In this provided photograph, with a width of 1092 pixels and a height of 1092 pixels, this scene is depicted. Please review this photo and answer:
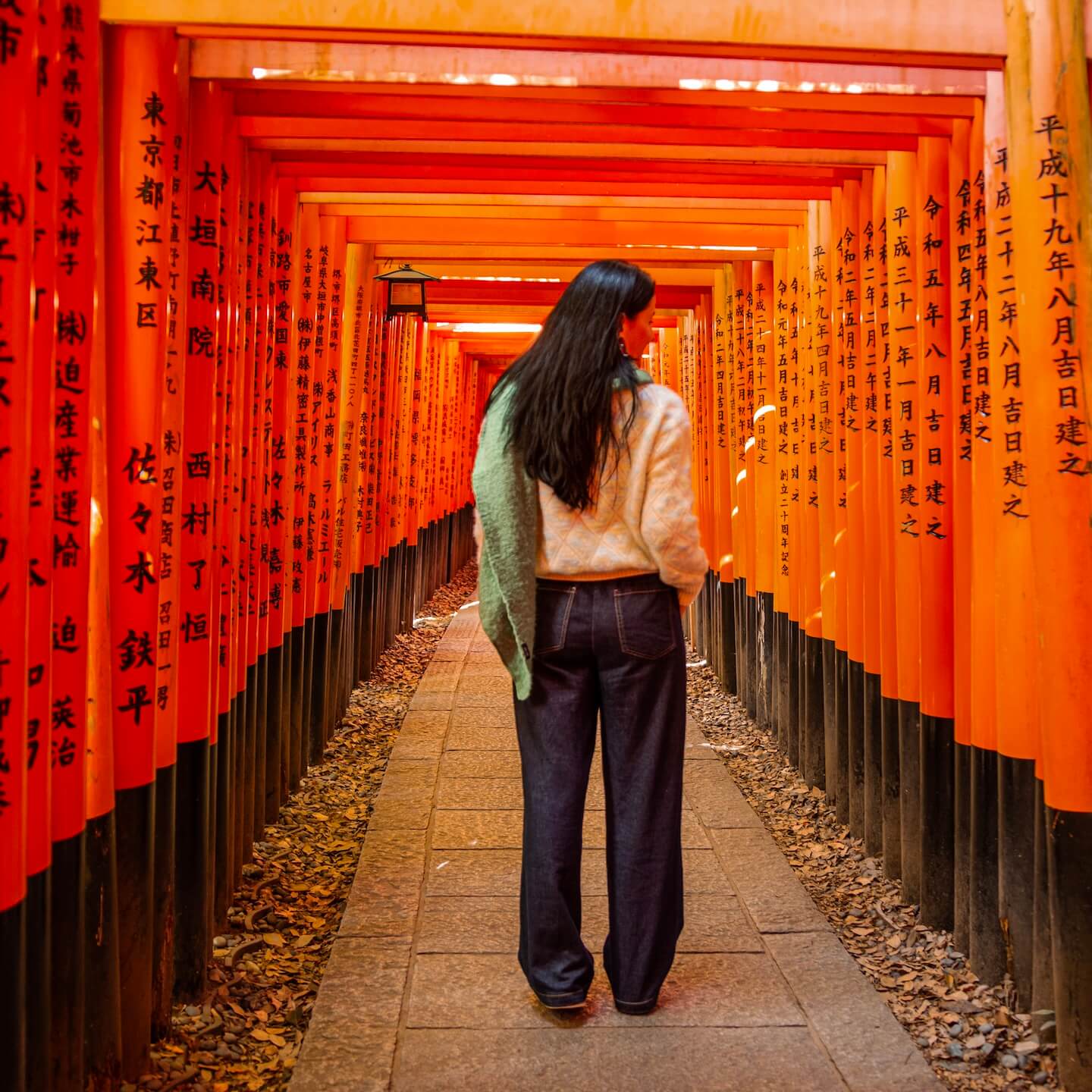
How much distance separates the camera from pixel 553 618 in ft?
9.25

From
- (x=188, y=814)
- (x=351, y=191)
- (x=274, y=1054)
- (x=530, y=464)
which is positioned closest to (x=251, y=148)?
(x=351, y=191)

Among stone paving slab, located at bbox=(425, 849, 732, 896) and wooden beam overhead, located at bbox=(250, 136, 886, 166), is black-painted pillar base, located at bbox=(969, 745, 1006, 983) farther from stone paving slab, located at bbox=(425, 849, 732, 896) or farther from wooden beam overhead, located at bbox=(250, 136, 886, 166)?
wooden beam overhead, located at bbox=(250, 136, 886, 166)

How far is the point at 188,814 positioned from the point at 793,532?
3.67 metres

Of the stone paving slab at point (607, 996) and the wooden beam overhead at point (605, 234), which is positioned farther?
the wooden beam overhead at point (605, 234)

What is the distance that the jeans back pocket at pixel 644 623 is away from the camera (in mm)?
2779

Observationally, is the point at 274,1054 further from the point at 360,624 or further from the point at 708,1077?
the point at 360,624

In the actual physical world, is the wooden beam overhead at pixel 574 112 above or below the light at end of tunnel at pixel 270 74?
above

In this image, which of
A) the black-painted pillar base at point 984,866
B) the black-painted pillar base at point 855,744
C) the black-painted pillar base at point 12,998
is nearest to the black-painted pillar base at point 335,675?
the black-painted pillar base at point 855,744

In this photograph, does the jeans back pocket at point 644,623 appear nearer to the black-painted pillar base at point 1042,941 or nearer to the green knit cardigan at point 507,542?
the green knit cardigan at point 507,542

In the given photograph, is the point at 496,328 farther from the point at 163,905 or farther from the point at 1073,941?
the point at 1073,941

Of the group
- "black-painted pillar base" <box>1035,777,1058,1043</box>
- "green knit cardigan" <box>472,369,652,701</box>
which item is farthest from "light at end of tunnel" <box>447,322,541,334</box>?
"black-painted pillar base" <box>1035,777,1058,1043</box>

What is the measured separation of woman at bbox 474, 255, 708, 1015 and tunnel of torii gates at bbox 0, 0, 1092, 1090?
0.92 meters

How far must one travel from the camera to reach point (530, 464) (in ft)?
9.29

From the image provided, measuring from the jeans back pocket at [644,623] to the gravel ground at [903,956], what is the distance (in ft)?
4.50
